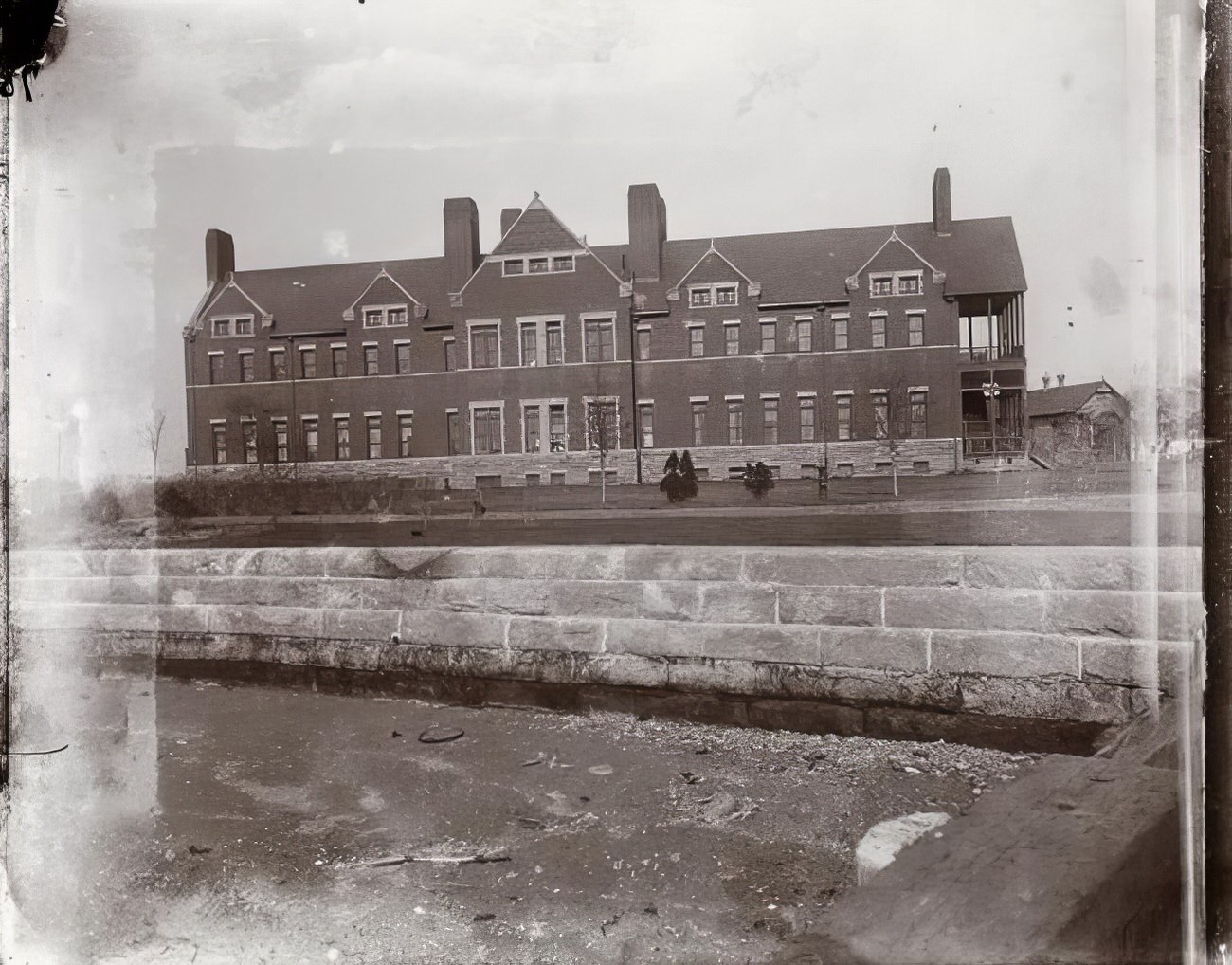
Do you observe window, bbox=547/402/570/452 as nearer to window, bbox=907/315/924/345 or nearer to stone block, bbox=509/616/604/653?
stone block, bbox=509/616/604/653

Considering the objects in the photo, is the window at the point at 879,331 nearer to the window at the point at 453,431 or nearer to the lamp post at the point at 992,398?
the lamp post at the point at 992,398

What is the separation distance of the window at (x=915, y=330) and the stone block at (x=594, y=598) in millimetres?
1826

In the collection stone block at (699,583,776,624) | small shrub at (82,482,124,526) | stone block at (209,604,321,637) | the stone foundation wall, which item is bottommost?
stone block at (209,604,321,637)

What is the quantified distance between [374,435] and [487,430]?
69 centimetres

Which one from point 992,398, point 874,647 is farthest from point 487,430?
point 992,398

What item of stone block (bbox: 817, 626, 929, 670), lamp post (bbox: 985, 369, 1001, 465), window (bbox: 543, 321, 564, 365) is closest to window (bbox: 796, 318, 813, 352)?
lamp post (bbox: 985, 369, 1001, 465)

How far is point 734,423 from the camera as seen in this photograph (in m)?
3.49

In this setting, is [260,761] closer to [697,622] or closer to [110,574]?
[110,574]

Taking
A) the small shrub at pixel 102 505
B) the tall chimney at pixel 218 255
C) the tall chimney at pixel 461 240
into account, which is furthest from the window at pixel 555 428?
the small shrub at pixel 102 505

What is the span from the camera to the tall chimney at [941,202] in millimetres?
3055

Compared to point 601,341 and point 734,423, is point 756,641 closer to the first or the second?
point 734,423

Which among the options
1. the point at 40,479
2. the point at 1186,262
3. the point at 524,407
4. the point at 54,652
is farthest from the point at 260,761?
the point at 1186,262

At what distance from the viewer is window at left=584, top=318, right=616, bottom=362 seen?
3590 mm

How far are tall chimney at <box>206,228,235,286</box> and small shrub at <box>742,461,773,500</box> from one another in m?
2.68
